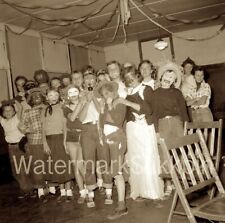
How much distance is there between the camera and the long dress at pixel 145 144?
12.9 feet

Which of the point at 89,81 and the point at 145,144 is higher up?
the point at 89,81

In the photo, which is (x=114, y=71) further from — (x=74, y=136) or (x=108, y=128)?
(x=74, y=136)

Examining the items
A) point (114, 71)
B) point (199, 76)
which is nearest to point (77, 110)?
point (114, 71)

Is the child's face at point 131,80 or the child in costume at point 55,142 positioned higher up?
the child's face at point 131,80

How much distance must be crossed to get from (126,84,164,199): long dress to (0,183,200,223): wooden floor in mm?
208

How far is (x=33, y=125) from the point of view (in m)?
4.80

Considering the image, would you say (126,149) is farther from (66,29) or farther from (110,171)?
(66,29)

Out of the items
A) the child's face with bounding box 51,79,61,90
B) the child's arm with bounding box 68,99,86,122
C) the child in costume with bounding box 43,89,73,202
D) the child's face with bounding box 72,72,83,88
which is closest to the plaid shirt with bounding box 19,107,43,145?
the child in costume with bounding box 43,89,73,202

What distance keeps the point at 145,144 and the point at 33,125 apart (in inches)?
65.3

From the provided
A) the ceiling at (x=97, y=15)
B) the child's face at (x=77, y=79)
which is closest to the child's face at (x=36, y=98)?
the child's face at (x=77, y=79)

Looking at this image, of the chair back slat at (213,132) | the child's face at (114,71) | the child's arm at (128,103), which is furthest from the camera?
the child's face at (114,71)

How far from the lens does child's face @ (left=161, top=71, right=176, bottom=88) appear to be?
409 centimetres

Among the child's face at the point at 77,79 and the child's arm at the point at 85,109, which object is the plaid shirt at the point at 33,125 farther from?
the child's arm at the point at 85,109

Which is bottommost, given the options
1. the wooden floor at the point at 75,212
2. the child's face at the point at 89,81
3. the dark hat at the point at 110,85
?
the wooden floor at the point at 75,212
